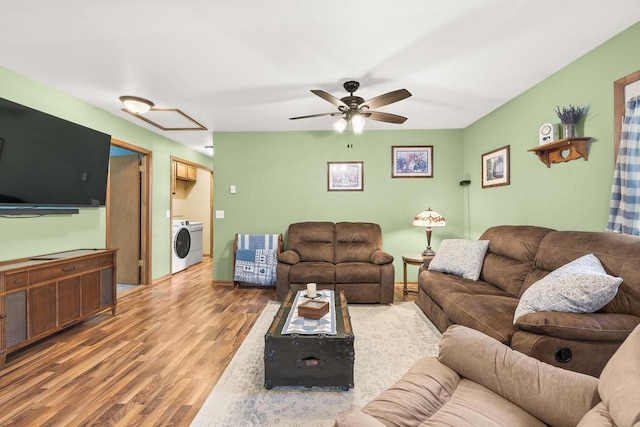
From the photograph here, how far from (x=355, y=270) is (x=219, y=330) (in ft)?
5.51

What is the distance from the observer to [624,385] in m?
0.89

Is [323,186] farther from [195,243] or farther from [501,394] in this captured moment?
[501,394]

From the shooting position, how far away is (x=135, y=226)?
15.3 feet

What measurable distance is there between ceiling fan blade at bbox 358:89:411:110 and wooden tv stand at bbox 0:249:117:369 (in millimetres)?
3129

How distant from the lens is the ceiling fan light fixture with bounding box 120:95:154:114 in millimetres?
3314

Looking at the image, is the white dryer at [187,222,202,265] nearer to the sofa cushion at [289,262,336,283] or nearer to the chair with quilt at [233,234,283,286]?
the chair with quilt at [233,234,283,286]

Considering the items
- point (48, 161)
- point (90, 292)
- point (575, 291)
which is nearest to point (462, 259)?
point (575, 291)

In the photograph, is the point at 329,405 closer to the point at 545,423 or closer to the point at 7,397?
the point at 545,423

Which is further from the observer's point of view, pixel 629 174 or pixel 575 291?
pixel 629 174

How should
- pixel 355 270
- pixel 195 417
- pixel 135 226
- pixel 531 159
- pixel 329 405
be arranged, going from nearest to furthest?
pixel 195 417
pixel 329 405
pixel 531 159
pixel 355 270
pixel 135 226

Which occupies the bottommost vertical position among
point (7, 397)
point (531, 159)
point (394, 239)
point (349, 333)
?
point (7, 397)

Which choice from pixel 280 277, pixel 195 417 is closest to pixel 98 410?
pixel 195 417

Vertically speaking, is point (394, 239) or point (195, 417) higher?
point (394, 239)

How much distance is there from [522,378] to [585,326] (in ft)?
2.82
